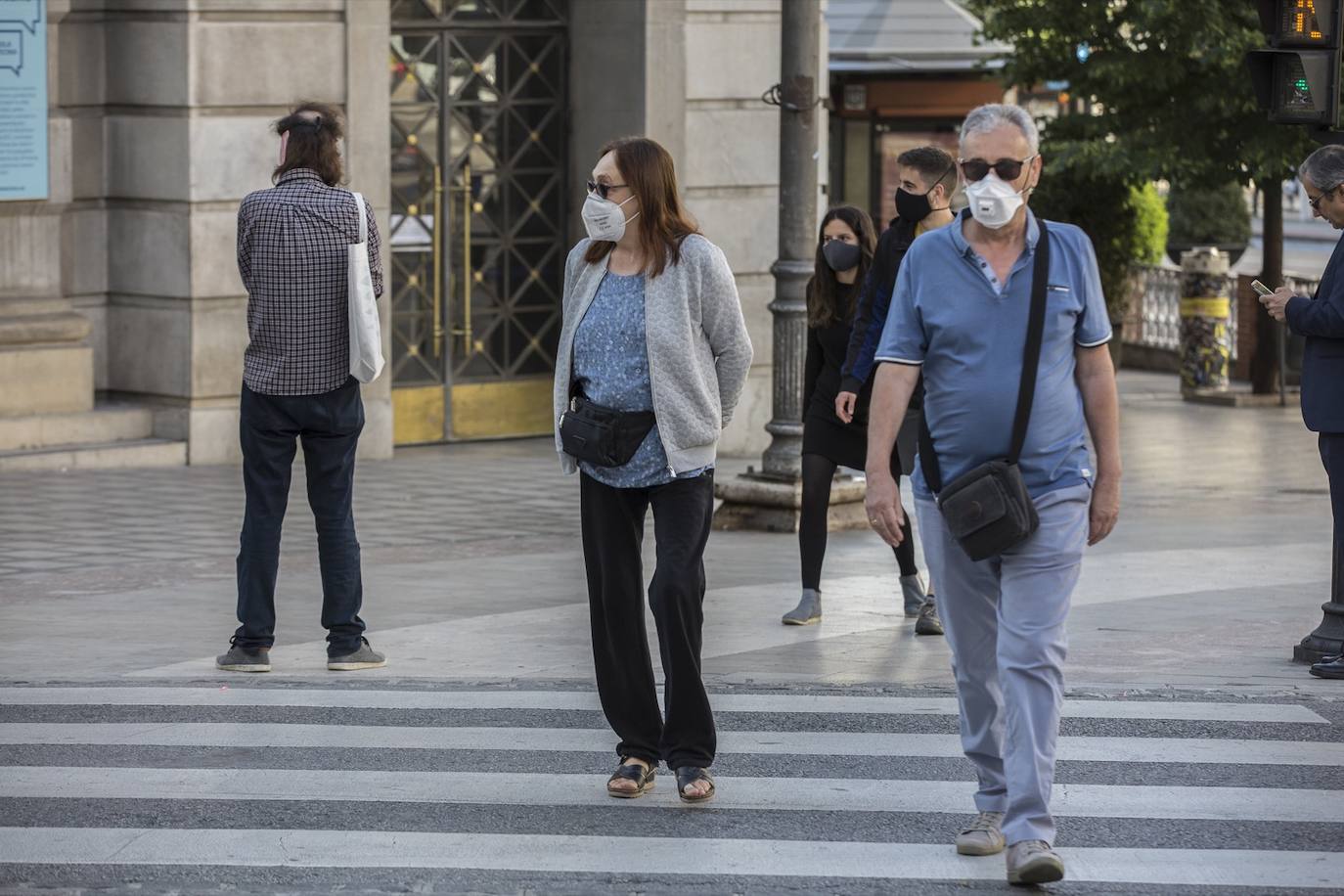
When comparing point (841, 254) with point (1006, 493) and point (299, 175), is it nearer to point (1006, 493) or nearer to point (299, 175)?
point (299, 175)

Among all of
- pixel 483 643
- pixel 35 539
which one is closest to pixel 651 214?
pixel 483 643

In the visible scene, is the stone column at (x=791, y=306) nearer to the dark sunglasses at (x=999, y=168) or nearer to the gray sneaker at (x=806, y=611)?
the gray sneaker at (x=806, y=611)

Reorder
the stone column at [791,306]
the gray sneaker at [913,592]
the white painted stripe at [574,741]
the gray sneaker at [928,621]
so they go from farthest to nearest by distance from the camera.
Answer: the stone column at [791,306]
the gray sneaker at [913,592]
the gray sneaker at [928,621]
the white painted stripe at [574,741]

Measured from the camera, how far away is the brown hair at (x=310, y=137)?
8.14 meters

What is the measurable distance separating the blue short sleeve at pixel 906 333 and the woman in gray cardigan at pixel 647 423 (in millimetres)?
697

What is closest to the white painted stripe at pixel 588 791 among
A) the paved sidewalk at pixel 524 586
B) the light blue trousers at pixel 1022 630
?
the light blue trousers at pixel 1022 630

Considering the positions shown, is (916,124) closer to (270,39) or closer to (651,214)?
(270,39)

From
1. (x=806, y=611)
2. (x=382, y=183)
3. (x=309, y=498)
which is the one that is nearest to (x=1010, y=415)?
(x=309, y=498)

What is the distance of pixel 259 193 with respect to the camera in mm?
8227

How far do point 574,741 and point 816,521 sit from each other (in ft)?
7.47

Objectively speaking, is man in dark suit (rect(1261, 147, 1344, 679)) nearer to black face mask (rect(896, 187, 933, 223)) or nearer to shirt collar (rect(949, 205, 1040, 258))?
black face mask (rect(896, 187, 933, 223))

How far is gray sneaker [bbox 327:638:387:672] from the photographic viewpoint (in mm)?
8305

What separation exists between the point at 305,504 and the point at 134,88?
3.10m

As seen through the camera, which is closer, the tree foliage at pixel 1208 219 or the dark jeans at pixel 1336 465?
the dark jeans at pixel 1336 465
